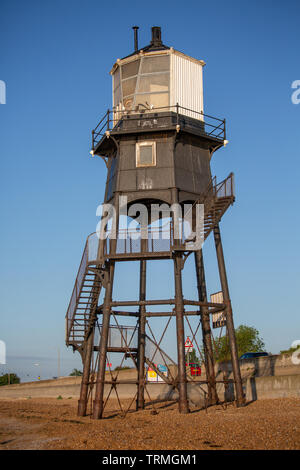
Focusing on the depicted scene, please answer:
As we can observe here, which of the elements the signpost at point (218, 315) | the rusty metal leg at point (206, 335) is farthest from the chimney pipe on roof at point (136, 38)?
the signpost at point (218, 315)

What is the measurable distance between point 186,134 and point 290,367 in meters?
14.1

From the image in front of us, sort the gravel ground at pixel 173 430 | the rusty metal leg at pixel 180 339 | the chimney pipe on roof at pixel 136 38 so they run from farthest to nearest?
the chimney pipe on roof at pixel 136 38 < the rusty metal leg at pixel 180 339 < the gravel ground at pixel 173 430

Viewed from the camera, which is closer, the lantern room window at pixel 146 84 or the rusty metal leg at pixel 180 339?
the rusty metal leg at pixel 180 339

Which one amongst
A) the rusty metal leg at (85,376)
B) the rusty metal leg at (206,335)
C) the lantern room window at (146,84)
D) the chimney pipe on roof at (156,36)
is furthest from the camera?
the chimney pipe on roof at (156,36)

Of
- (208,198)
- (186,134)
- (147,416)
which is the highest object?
(186,134)

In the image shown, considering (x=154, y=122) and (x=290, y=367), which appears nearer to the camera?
(x=154, y=122)

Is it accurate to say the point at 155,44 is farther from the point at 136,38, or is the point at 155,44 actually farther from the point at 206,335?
the point at 206,335

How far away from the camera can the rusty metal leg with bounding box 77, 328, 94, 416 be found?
77.6 feet

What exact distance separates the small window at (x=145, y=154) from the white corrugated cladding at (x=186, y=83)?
7.58 feet

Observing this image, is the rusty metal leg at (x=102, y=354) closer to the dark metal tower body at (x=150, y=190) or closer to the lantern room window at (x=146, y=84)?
the dark metal tower body at (x=150, y=190)

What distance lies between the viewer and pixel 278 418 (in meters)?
17.7

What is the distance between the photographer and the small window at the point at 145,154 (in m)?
24.6

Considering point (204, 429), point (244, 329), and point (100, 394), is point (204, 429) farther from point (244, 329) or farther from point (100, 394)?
point (244, 329)
